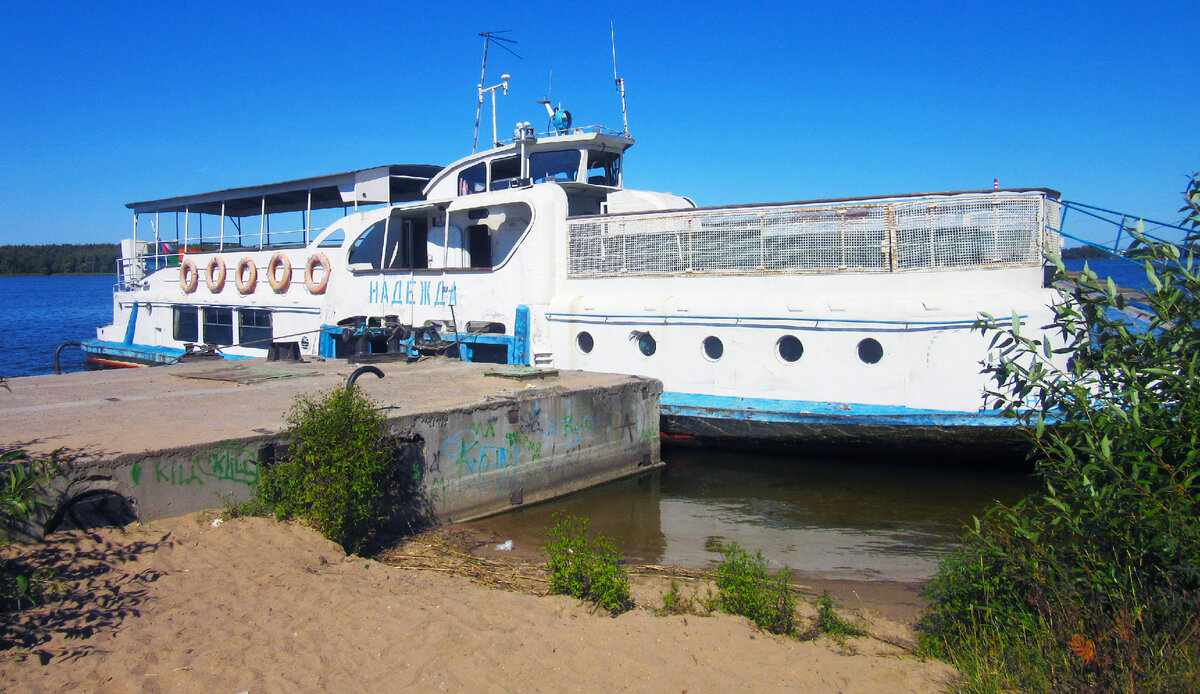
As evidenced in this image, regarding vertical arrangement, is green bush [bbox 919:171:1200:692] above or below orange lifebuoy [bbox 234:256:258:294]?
below

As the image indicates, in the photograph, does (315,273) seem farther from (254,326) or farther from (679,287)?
(679,287)

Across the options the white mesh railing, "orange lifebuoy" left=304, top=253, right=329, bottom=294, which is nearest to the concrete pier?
the white mesh railing

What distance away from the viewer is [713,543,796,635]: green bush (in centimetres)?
564

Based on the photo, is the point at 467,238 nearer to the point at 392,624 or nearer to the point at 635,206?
the point at 635,206

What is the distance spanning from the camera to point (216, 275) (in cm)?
2070

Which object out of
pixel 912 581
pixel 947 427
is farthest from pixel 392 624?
pixel 947 427

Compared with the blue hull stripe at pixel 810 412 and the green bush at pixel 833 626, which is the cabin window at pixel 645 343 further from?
the green bush at pixel 833 626

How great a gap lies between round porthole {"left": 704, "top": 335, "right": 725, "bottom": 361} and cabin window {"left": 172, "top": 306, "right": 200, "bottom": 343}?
15262mm

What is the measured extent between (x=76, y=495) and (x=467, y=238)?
35.9ft

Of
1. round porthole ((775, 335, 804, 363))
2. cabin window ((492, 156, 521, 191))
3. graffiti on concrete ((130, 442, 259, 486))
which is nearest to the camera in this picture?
graffiti on concrete ((130, 442, 259, 486))

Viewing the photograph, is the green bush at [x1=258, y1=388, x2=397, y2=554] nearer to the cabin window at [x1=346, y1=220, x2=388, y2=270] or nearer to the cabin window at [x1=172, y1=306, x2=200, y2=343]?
the cabin window at [x1=346, y1=220, x2=388, y2=270]

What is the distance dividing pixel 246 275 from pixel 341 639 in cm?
1705

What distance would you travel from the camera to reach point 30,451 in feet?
20.6

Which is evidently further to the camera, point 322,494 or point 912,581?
point 912,581
